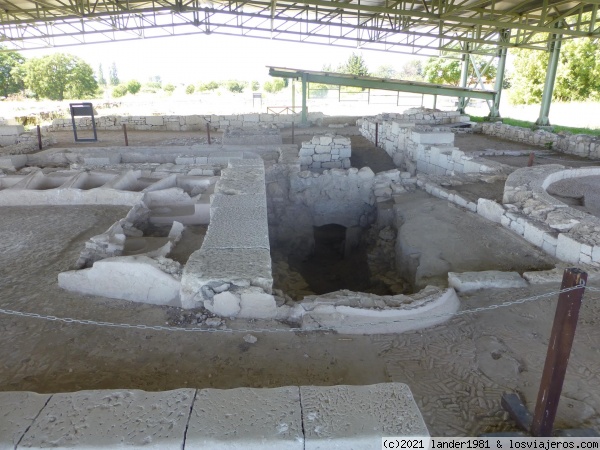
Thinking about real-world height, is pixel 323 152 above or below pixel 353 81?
below

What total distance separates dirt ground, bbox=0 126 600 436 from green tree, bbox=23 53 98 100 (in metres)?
36.3

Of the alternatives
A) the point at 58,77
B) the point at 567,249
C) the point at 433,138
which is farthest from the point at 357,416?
the point at 58,77

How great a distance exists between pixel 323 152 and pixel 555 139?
751 centimetres

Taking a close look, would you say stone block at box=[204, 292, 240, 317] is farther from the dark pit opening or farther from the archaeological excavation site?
the dark pit opening

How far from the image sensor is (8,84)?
33.8 m

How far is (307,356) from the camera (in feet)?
11.2

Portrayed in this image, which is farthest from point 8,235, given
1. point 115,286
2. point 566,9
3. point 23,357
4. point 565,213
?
point 566,9

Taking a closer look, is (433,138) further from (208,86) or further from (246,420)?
(208,86)

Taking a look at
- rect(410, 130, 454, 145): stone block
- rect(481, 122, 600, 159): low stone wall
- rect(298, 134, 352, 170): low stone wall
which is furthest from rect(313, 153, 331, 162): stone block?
rect(481, 122, 600, 159): low stone wall

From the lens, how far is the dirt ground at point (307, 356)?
2955 mm

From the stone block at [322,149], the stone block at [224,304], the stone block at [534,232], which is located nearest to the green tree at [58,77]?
the stone block at [322,149]

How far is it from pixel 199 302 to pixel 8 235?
3.30 metres

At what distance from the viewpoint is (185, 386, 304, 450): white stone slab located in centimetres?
202

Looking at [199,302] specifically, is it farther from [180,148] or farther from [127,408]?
[180,148]
